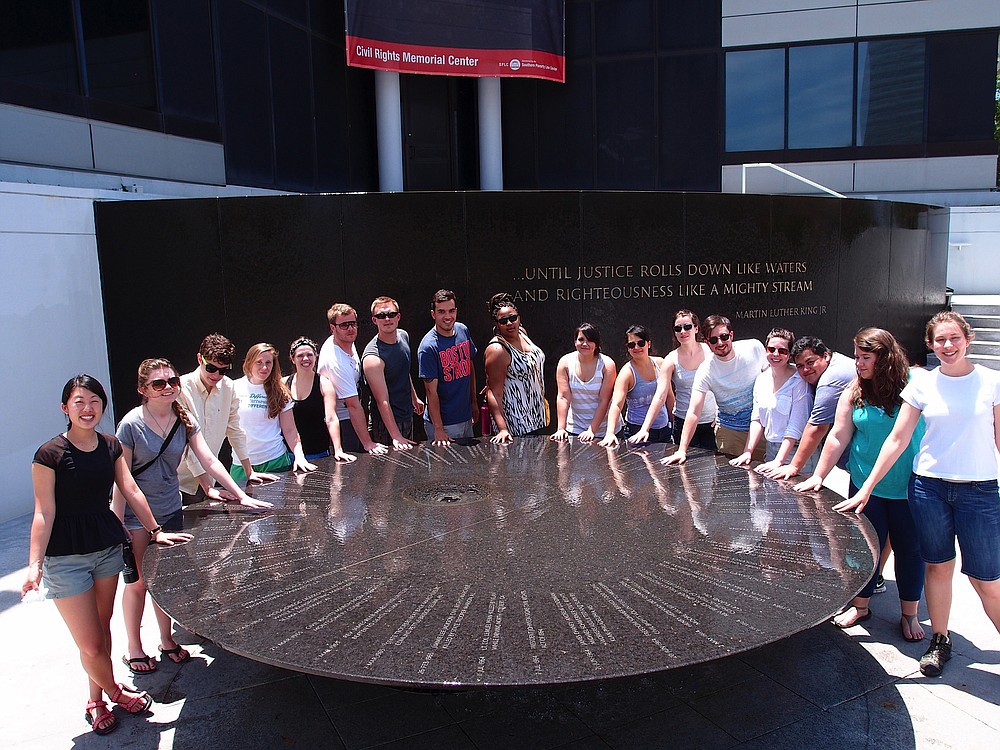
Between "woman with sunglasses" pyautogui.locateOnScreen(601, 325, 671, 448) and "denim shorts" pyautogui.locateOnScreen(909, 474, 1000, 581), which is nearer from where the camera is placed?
"denim shorts" pyautogui.locateOnScreen(909, 474, 1000, 581)

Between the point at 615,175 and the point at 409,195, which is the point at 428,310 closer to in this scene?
the point at 409,195

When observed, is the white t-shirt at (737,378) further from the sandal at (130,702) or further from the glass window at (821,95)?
the glass window at (821,95)

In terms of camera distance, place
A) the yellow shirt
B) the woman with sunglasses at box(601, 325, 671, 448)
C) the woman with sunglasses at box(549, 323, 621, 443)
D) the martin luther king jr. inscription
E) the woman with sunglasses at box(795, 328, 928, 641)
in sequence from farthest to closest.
→ the woman with sunglasses at box(549, 323, 621, 443) < the woman with sunglasses at box(601, 325, 671, 448) < the yellow shirt < the woman with sunglasses at box(795, 328, 928, 641) < the martin luther king jr. inscription

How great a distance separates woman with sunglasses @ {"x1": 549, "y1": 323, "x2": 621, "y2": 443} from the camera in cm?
588

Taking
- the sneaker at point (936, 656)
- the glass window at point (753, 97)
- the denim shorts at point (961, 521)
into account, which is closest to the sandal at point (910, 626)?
the sneaker at point (936, 656)

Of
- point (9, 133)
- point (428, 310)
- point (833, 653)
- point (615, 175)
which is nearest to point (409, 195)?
point (428, 310)

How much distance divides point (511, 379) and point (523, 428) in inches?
17.3

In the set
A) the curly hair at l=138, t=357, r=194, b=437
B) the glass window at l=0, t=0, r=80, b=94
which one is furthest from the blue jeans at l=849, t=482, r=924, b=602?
the glass window at l=0, t=0, r=80, b=94

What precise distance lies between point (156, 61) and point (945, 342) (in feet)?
35.6

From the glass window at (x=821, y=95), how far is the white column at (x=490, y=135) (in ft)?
21.1

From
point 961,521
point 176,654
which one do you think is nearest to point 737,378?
point 961,521

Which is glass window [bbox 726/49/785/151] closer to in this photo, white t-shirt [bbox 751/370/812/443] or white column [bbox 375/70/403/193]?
white column [bbox 375/70/403/193]

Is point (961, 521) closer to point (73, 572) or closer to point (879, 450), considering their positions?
point (879, 450)

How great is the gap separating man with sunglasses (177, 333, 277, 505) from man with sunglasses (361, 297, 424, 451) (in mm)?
1101
